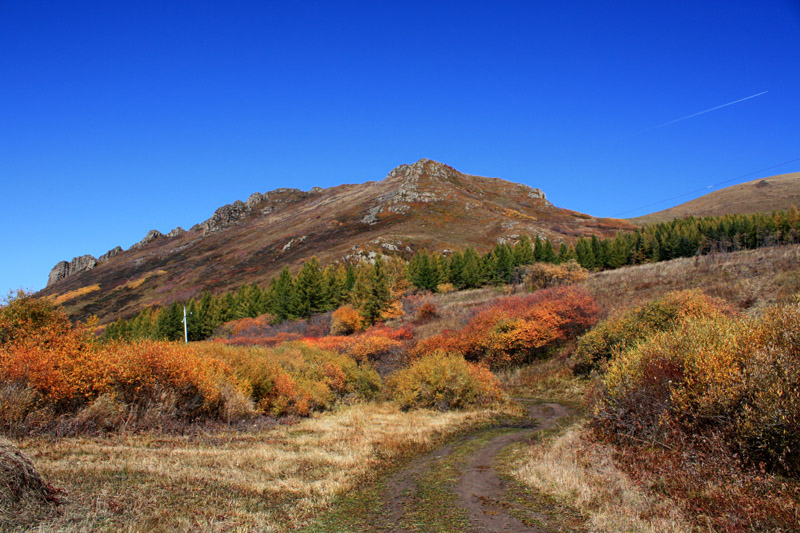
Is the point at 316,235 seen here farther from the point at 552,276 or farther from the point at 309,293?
the point at 552,276

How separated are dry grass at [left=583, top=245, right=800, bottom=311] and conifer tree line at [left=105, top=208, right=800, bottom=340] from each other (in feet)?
89.3

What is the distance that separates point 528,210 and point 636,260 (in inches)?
2687

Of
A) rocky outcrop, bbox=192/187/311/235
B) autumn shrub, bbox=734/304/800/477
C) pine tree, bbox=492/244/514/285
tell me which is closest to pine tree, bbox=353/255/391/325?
pine tree, bbox=492/244/514/285

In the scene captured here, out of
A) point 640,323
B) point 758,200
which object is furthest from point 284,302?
point 758,200

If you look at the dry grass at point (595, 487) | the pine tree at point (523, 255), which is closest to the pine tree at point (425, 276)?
the pine tree at point (523, 255)

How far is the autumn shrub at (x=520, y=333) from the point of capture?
28.3 metres

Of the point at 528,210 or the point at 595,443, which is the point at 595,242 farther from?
the point at 595,443

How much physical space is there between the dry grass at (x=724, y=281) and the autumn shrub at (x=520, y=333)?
3.07m

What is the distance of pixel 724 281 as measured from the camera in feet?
93.2

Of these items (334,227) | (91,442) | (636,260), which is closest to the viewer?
(91,442)

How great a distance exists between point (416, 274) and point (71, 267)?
548 feet

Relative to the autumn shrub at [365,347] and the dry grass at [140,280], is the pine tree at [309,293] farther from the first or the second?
the dry grass at [140,280]

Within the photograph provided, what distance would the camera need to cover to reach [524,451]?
37.7 feet

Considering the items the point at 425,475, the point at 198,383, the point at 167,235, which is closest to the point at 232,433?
the point at 198,383
